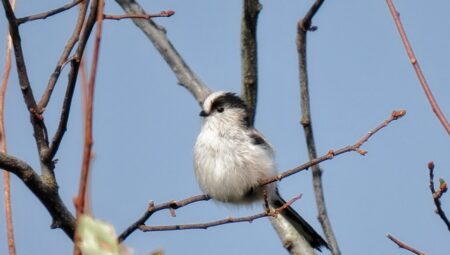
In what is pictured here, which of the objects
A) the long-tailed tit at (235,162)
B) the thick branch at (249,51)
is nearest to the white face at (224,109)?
the long-tailed tit at (235,162)

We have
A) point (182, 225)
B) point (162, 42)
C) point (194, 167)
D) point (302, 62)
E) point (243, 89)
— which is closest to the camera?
point (182, 225)

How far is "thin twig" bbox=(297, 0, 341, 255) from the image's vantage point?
3131 millimetres

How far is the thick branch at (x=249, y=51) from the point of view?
3.76 m

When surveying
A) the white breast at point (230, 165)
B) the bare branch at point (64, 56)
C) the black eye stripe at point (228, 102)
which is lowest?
the white breast at point (230, 165)

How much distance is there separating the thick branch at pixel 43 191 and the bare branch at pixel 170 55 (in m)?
2.45

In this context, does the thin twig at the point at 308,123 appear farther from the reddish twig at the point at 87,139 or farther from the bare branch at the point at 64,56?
the reddish twig at the point at 87,139

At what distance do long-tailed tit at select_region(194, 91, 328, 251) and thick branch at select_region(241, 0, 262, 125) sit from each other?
300 millimetres

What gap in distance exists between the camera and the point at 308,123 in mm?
3215

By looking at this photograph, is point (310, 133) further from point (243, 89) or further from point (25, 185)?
point (25, 185)

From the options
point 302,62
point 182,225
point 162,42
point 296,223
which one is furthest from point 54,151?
point 162,42

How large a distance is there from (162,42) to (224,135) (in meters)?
0.87

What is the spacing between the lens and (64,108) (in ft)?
7.60

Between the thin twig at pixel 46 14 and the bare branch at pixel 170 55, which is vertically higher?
the bare branch at pixel 170 55

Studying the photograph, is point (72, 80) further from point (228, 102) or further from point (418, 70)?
point (228, 102)
